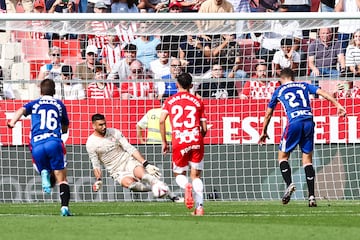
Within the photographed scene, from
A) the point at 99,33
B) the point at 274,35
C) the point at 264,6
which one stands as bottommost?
the point at 274,35

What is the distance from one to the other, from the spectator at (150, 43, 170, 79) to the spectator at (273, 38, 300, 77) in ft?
6.60

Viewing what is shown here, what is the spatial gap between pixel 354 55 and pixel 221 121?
8.96ft

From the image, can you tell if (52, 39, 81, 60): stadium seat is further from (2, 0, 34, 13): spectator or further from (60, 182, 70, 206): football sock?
(60, 182, 70, 206): football sock

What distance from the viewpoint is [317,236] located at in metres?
10.6

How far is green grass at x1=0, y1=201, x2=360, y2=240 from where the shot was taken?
10.7m

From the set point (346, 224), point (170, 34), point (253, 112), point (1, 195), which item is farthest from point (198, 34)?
point (346, 224)

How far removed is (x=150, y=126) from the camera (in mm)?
20125

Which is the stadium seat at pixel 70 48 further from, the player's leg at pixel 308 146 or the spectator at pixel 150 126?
the player's leg at pixel 308 146

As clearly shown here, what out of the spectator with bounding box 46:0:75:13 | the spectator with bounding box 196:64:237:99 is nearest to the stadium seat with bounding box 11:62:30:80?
the spectator with bounding box 196:64:237:99

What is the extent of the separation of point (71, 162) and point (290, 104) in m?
5.28

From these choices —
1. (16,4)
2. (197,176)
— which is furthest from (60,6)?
(197,176)

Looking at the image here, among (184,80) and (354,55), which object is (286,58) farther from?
(184,80)

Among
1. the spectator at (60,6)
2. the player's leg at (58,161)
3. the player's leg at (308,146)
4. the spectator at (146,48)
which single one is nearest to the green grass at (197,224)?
the player's leg at (308,146)

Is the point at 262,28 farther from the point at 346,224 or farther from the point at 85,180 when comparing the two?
the point at 346,224
